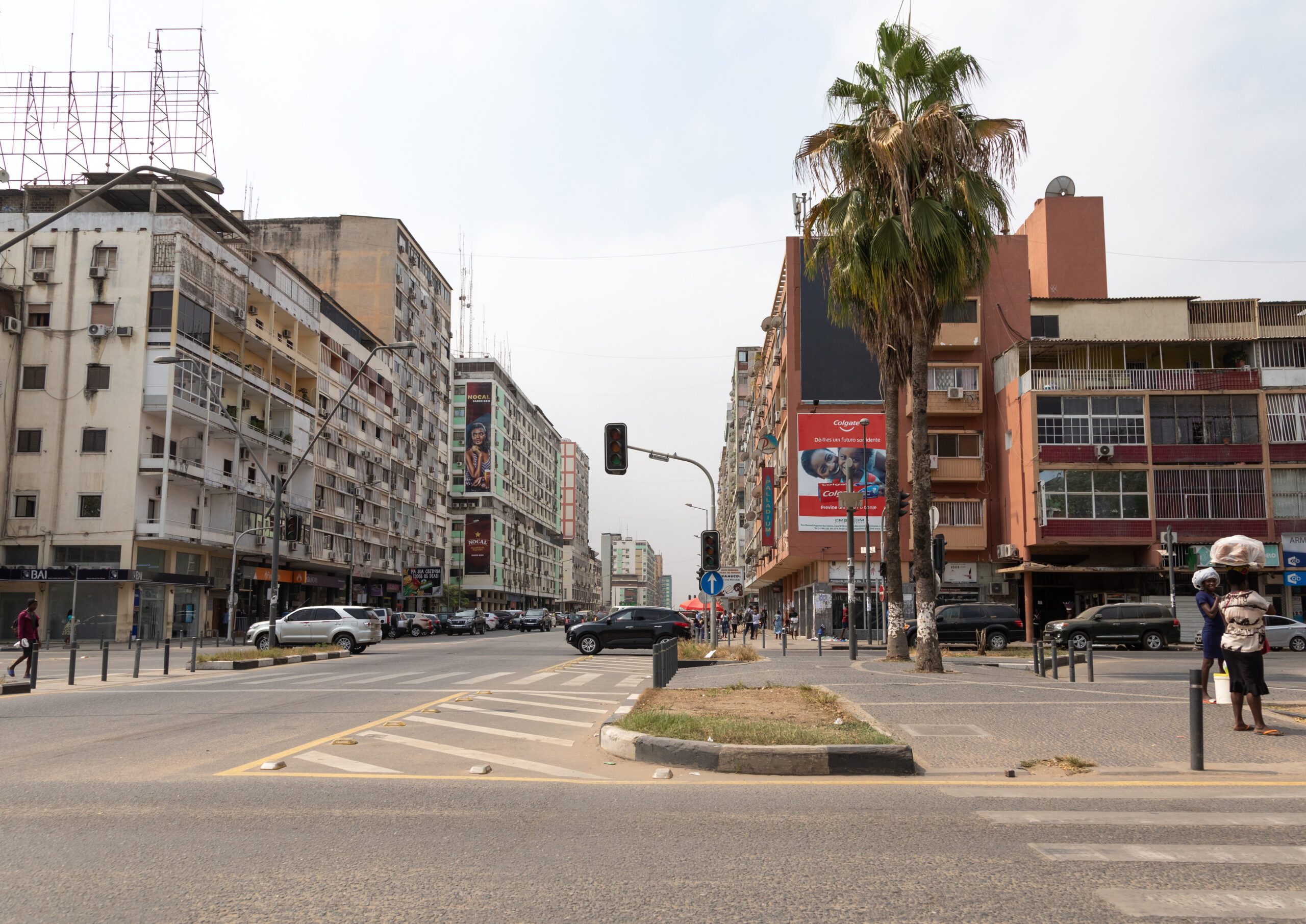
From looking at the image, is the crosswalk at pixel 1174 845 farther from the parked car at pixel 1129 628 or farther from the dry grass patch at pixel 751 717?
the parked car at pixel 1129 628

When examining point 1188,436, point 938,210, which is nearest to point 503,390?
point 1188,436

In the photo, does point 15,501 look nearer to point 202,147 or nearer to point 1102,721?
point 202,147

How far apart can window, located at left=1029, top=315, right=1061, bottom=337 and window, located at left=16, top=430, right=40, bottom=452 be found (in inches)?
1786

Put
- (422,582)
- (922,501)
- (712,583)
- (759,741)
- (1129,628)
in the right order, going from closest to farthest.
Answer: (759,741) → (922,501) → (712,583) → (1129,628) → (422,582)

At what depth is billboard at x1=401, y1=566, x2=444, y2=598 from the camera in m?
80.8

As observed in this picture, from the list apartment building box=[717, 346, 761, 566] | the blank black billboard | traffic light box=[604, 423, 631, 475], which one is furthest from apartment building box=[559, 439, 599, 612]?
traffic light box=[604, 423, 631, 475]

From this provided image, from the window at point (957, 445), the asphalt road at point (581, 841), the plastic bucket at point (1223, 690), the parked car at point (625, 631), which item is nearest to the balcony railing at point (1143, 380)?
the window at point (957, 445)

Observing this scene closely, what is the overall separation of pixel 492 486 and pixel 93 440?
6634 centimetres

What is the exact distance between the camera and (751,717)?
11234 mm

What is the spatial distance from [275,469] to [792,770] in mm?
52561

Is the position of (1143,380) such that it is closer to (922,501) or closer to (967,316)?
(967,316)

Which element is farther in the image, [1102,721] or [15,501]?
[15,501]

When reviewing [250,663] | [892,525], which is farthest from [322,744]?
[892,525]

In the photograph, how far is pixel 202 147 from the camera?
49.1 m
